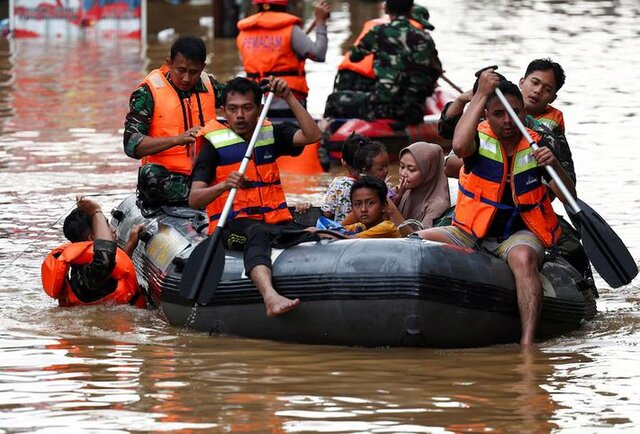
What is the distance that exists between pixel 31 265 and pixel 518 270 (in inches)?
135

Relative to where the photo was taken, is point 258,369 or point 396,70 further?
point 396,70

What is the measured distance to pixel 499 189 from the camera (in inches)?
309

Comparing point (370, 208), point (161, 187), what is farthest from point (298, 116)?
point (161, 187)

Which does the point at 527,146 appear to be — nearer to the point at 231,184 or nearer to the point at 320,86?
the point at 231,184

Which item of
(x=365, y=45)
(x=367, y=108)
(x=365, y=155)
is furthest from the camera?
(x=367, y=108)

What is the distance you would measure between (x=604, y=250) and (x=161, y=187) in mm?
2511

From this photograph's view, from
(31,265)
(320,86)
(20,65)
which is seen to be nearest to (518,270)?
(31,265)

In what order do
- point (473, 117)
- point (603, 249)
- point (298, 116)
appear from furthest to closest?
point (298, 116) → point (603, 249) → point (473, 117)

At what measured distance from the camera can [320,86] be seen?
1897 centimetres

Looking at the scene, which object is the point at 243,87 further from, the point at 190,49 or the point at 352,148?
the point at 352,148

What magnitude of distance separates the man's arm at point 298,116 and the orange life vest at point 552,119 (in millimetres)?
1362

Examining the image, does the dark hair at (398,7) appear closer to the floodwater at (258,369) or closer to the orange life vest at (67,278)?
the floodwater at (258,369)

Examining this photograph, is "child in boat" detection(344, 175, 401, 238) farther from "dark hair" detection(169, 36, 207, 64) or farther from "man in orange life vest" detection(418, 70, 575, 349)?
"dark hair" detection(169, 36, 207, 64)

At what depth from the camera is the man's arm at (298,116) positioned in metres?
7.98
